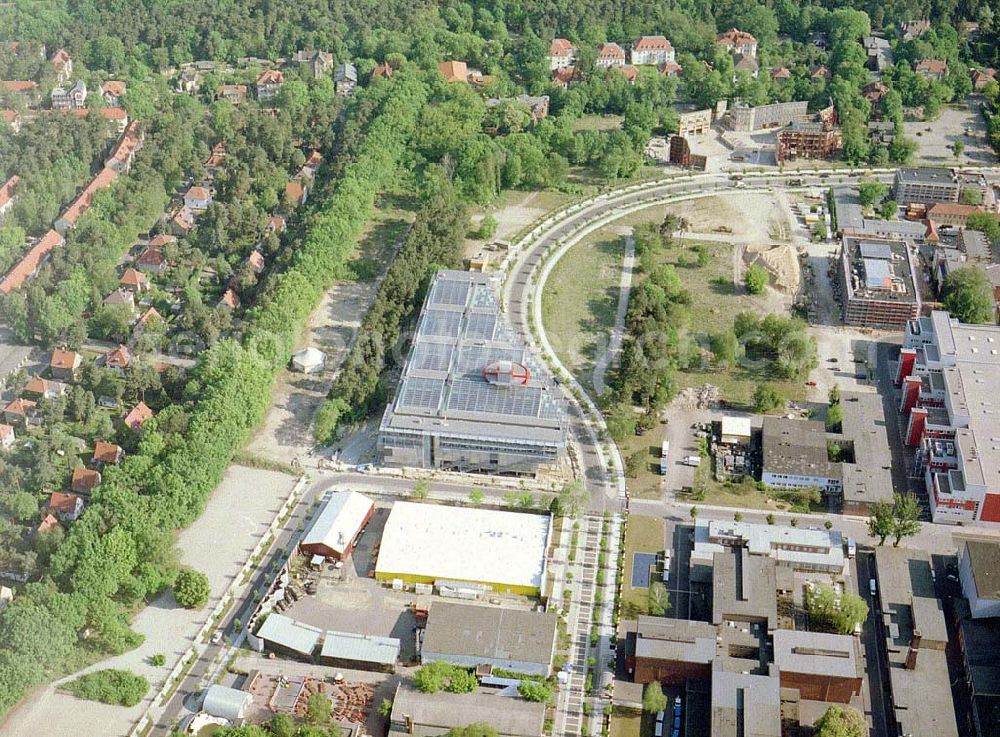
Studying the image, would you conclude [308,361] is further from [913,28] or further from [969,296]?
[913,28]

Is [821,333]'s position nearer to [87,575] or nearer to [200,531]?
[200,531]

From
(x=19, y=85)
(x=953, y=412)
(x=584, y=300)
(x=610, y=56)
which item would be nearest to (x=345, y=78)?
(x=610, y=56)

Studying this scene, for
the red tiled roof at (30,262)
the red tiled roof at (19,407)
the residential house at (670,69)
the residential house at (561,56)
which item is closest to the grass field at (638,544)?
the red tiled roof at (19,407)

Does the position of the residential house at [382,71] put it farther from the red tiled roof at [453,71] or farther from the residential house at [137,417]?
the residential house at [137,417]

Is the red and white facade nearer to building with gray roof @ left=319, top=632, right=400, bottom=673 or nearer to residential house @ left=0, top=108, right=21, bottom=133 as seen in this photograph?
building with gray roof @ left=319, top=632, right=400, bottom=673

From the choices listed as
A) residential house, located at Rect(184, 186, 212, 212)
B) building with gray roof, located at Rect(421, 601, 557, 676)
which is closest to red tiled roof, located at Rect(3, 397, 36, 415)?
residential house, located at Rect(184, 186, 212, 212)
